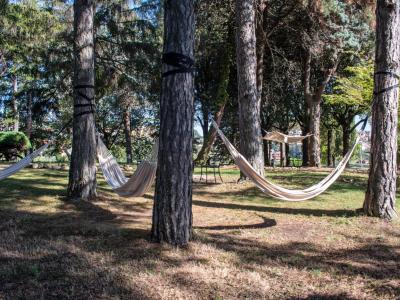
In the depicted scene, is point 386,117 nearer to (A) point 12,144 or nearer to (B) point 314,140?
Result: (B) point 314,140

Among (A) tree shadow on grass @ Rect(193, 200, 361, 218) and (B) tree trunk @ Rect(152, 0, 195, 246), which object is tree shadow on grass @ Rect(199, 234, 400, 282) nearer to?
(B) tree trunk @ Rect(152, 0, 195, 246)

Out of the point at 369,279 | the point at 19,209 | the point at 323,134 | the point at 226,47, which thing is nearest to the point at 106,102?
the point at 226,47

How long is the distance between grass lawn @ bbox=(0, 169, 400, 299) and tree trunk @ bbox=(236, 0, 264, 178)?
1.43m

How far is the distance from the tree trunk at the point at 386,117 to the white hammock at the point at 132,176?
252 cm

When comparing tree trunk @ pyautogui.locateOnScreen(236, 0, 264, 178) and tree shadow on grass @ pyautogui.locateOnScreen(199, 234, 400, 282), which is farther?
tree trunk @ pyautogui.locateOnScreen(236, 0, 264, 178)

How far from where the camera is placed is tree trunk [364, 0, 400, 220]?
462cm

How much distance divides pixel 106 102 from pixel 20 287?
2033 centimetres

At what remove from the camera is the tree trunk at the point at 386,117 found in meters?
4.62

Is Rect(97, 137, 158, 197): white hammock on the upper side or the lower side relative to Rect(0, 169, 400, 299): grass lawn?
upper

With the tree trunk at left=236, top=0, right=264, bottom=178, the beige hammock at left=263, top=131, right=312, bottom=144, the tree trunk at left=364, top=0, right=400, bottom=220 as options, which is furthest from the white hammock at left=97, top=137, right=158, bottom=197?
the beige hammock at left=263, top=131, right=312, bottom=144

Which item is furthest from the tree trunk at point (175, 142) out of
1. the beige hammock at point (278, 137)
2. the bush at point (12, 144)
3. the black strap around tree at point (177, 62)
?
the bush at point (12, 144)

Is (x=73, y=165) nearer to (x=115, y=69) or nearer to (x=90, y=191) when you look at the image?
(x=90, y=191)

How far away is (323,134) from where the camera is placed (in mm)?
29406

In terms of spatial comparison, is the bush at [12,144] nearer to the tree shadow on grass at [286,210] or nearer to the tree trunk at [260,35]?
the tree trunk at [260,35]
